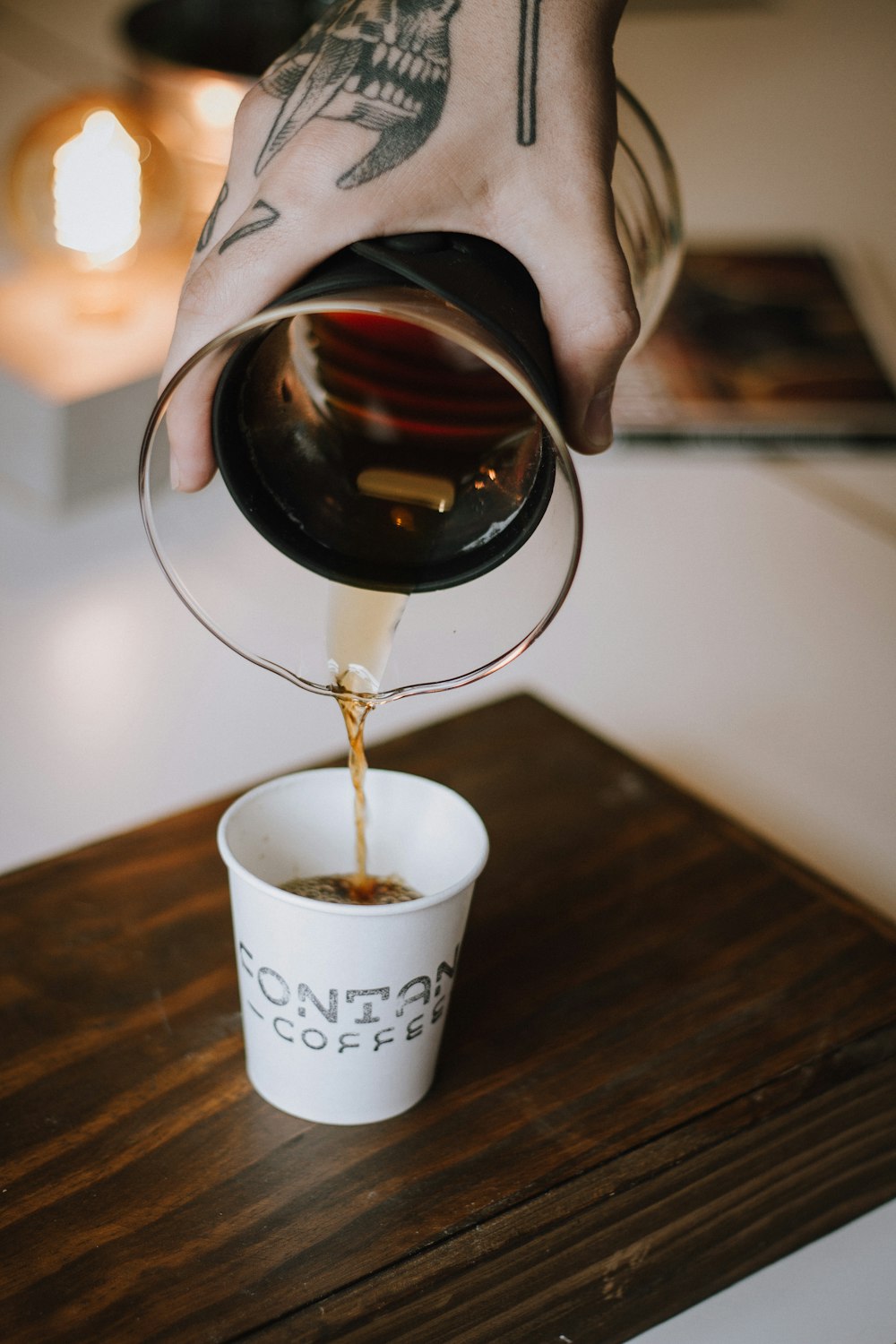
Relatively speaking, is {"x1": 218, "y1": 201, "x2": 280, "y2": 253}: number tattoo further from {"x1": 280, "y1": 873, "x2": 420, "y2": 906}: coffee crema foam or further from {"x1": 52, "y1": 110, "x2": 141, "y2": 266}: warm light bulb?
{"x1": 52, "y1": 110, "x2": 141, "y2": 266}: warm light bulb

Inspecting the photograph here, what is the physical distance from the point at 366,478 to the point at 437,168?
131 millimetres

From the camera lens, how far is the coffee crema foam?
1.94 ft

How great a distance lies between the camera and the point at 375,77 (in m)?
0.49

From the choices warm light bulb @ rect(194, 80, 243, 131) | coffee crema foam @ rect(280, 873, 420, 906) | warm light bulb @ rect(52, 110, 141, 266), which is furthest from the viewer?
warm light bulb @ rect(194, 80, 243, 131)

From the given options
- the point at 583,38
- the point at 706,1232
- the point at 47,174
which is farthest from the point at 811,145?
the point at 706,1232

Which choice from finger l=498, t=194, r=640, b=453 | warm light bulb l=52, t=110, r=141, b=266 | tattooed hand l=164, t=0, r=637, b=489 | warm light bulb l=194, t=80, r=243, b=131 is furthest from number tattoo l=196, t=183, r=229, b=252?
warm light bulb l=194, t=80, r=243, b=131

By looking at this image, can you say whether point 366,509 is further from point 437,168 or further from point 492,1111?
point 492,1111

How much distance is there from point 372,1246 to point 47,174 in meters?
0.93

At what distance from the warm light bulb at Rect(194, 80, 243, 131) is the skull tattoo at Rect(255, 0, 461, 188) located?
807 millimetres

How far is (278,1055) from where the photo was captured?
0.56 metres

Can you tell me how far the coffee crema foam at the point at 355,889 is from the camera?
593mm

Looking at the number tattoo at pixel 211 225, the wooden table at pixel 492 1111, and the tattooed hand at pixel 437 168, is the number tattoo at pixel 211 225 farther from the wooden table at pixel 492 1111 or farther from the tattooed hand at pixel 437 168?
the wooden table at pixel 492 1111

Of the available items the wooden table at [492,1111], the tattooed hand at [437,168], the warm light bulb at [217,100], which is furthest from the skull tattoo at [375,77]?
the warm light bulb at [217,100]

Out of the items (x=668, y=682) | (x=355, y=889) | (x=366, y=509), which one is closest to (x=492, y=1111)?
(x=355, y=889)
